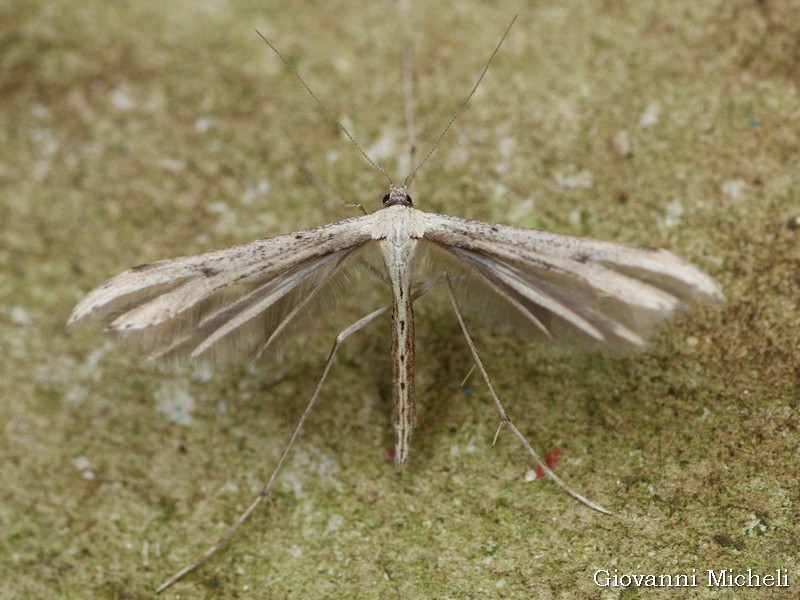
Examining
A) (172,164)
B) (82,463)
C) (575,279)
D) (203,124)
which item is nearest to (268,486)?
(82,463)

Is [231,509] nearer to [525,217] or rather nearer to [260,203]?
[260,203]

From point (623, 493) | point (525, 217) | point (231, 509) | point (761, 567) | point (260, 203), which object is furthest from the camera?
point (260, 203)

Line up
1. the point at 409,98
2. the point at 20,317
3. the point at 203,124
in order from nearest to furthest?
the point at 20,317
the point at 409,98
the point at 203,124

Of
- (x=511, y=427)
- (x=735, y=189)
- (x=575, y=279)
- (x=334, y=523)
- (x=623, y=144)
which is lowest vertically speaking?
(x=334, y=523)

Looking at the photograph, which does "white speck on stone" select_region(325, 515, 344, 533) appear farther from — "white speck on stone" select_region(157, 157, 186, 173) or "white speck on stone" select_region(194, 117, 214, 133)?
"white speck on stone" select_region(194, 117, 214, 133)

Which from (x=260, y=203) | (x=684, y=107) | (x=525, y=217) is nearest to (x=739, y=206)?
(x=684, y=107)

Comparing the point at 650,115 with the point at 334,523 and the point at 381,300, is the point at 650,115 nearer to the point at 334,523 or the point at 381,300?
the point at 381,300
